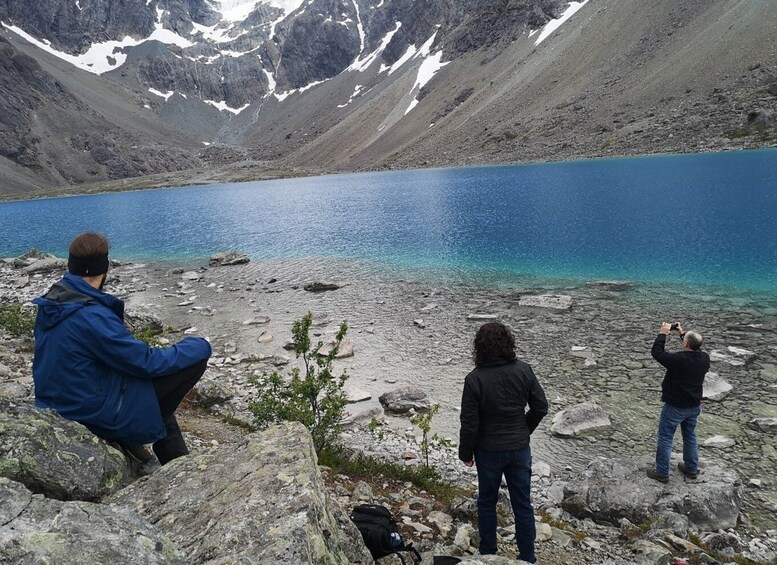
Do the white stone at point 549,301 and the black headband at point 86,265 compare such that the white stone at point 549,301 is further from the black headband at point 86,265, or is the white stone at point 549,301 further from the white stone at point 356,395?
the black headband at point 86,265

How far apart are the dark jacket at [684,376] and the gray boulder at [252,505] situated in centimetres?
620

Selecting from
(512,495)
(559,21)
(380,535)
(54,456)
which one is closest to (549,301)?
(512,495)

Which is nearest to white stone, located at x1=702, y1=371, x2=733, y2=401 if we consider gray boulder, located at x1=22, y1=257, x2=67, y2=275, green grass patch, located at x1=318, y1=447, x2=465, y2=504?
green grass patch, located at x1=318, y1=447, x2=465, y2=504

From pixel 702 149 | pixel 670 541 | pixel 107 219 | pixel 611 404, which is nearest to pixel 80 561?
pixel 670 541

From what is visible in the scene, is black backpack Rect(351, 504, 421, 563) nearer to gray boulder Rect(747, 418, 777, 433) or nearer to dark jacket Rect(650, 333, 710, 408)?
dark jacket Rect(650, 333, 710, 408)

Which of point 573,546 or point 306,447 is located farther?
point 573,546

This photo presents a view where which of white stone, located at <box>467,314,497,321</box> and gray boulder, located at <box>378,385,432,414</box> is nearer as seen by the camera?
gray boulder, located at <box>378,385,432,414</box>

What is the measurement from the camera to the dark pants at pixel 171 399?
5254 millimetres

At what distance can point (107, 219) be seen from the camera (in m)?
77.4

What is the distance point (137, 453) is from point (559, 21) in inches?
7273

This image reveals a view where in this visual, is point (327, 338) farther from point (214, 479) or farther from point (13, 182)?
point (13, 182)

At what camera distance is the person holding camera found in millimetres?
7926

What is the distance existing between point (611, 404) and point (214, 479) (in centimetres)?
1012

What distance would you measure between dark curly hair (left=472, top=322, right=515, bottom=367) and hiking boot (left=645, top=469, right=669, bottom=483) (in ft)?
15.1
